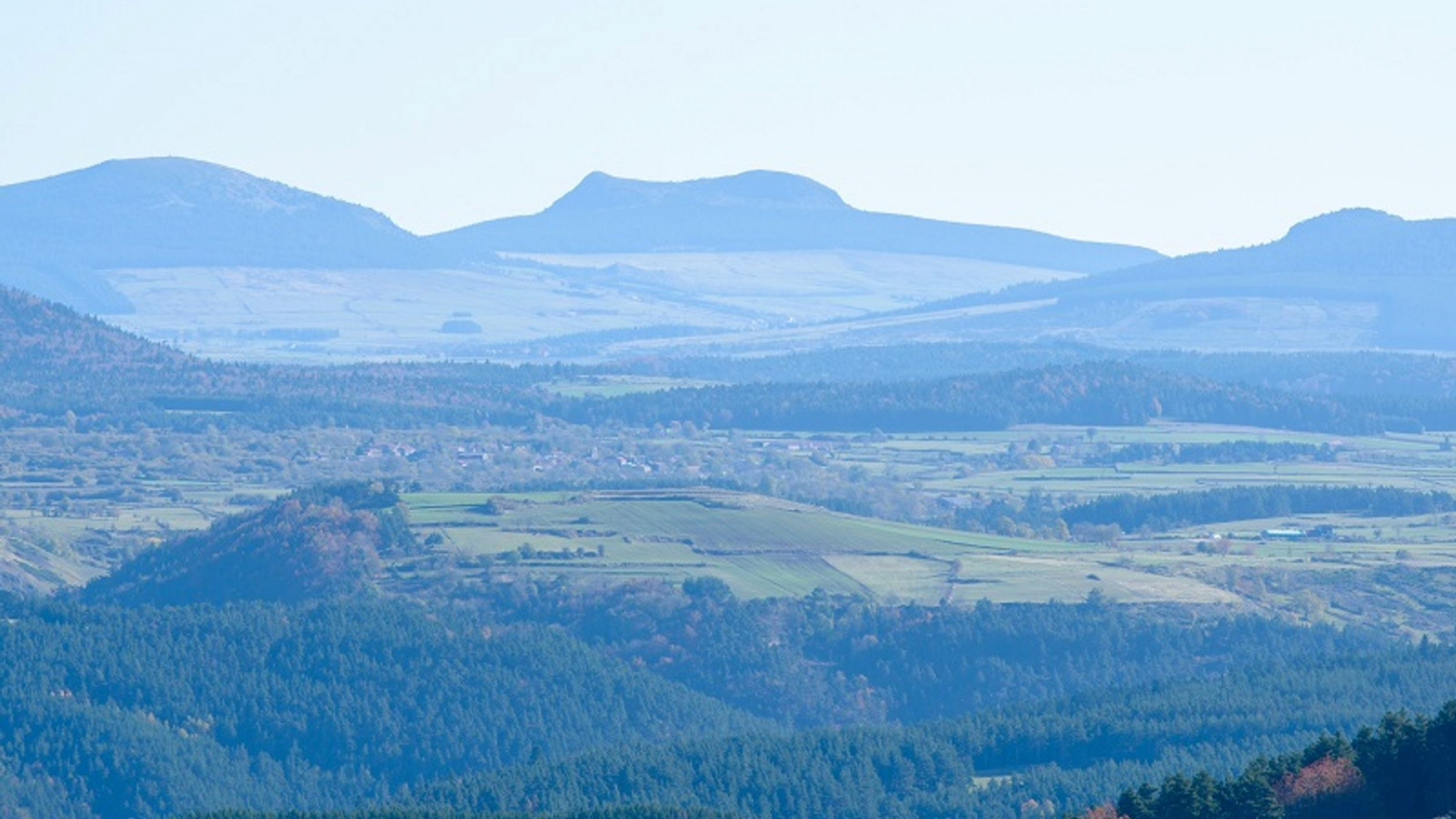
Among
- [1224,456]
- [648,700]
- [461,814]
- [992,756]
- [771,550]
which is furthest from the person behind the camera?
[1224,456]

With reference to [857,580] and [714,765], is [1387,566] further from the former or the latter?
[714,765]

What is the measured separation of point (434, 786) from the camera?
9462cm

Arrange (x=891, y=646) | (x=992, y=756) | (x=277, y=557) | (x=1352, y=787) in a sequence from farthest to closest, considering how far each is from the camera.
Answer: (x=277, y=557) < (x=891, y=646) < (x=992, y=756) < (x=1352, y=787)

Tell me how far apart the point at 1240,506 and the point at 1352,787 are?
93.7 meters

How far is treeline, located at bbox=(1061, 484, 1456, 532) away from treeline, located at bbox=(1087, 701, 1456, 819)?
285 ft

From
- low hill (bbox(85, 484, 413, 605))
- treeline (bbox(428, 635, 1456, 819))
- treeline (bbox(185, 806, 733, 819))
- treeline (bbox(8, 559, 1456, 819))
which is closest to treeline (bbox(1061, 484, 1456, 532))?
treeline (bbox(8, 559, 1456, 819))

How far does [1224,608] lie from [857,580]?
48.8ft

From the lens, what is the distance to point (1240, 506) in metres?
164

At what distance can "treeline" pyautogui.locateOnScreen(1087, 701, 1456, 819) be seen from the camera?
69.4m

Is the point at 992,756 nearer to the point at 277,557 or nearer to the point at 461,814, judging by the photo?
the point at 461,814

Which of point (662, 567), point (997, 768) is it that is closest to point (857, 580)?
point (662, 567)

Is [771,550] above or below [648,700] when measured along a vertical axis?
above

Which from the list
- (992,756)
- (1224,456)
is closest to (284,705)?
(992,756)

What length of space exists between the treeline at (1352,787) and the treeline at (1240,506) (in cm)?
8677
